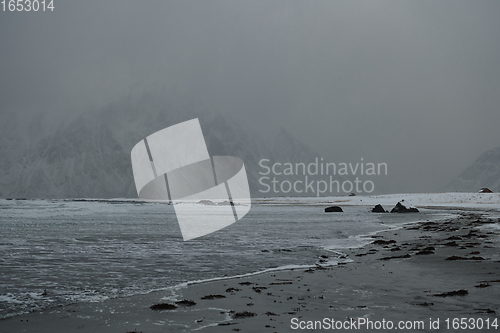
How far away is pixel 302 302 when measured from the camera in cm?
969

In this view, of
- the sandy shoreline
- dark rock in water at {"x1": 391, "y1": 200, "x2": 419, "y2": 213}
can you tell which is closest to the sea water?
the sandy shoreline

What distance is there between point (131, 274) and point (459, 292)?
9032 mm

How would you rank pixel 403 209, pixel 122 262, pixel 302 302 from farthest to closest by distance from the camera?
pixel 403 209 < pixel 122 262 < pixel 302 302

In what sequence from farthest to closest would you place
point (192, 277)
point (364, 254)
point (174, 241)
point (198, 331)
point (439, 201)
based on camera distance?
point (439, 201)
point (174, 241)
point (364, 254)
point (192, 277)
point (198, 331)

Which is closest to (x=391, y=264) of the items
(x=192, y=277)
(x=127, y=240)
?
(x=192, y=277)

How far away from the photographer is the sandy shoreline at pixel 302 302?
7.93 metres

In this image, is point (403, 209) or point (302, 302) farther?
point (403, 209)

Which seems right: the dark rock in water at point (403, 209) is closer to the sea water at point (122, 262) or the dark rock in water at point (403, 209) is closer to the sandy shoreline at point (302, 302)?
the sea water at point (122, 262)

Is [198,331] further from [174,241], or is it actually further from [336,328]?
[174,241]

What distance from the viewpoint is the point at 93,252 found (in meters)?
18.4

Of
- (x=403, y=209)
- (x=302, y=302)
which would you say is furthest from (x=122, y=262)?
(x=403, y=209)

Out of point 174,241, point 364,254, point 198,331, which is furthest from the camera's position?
point 174,241

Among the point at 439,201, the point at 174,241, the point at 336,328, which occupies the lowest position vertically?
the point at 439,201

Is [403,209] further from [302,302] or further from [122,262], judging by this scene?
[302,302]
